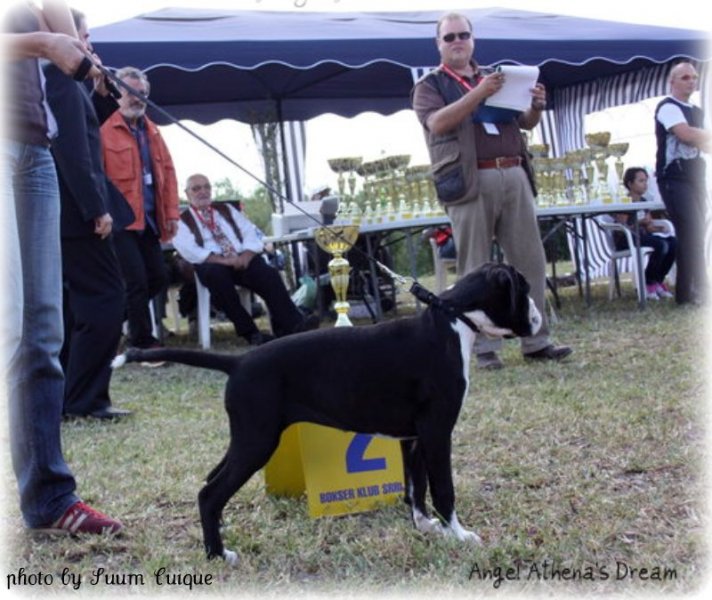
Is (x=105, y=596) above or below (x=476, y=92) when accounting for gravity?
below

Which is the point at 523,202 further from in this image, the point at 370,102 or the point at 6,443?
the point at 370,102

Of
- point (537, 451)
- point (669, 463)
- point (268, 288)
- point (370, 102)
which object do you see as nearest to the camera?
point (669, 463)

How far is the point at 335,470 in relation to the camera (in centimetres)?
318

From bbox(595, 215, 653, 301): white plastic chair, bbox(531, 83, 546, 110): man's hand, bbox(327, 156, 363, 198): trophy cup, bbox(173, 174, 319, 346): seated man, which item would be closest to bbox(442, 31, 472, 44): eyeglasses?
bbox(531, 83, 546, 110): man's hand

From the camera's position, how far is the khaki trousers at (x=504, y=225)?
5.64 m

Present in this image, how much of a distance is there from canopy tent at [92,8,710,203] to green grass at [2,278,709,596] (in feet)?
14.0

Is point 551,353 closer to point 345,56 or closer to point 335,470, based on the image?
point 335,470

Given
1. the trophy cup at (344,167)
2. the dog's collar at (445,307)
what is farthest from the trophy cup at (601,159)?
the dog's collar at (445,307)

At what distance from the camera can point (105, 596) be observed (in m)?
2.49

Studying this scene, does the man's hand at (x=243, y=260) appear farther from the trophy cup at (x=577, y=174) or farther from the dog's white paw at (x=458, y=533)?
the dog's white paw at (x=458, y=533)

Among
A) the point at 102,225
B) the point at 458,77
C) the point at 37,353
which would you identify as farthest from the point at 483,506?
the point at 458,77

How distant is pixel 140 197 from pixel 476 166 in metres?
2.64

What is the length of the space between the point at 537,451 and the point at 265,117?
8.72m

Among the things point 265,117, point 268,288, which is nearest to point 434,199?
point 268,288
